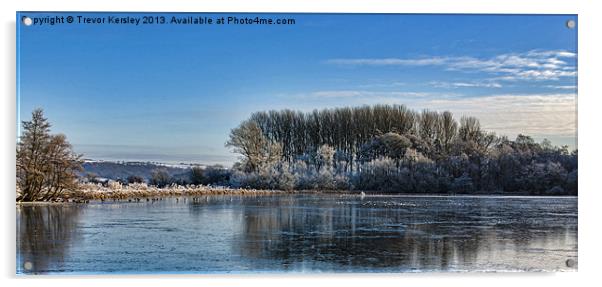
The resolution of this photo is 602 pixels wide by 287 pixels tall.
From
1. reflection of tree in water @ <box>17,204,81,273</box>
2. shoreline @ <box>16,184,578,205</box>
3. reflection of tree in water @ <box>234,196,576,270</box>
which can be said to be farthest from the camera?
shoreline @ <box>16,184,578,205</box>

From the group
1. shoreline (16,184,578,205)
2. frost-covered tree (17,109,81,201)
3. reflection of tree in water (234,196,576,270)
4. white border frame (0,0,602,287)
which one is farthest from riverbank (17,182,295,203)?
white border frame (0,0,602,287)

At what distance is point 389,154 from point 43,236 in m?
4.39

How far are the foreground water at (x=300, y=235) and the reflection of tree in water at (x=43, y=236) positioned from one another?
12 millimetres

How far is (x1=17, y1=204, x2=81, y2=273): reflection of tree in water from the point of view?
7672mm

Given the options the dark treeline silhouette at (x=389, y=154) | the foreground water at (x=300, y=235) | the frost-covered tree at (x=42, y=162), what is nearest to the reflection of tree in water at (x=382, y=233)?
the foreground water at (x=300, y=235)

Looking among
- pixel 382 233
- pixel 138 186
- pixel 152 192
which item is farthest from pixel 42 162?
pixel 382 233

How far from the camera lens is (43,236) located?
8031 mm

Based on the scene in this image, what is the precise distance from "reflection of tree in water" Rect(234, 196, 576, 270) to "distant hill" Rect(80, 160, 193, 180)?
105 centimetres

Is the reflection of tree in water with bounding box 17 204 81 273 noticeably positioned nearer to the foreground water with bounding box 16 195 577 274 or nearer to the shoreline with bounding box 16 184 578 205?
the foreground water with bounding box 16 195 577 274

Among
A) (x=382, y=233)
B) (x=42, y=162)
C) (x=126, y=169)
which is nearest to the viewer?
(x=42, y=162)

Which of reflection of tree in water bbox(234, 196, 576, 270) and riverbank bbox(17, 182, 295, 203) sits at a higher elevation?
riverbank bbox(17, 182, 295, 203)

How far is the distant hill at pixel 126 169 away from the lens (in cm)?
853
